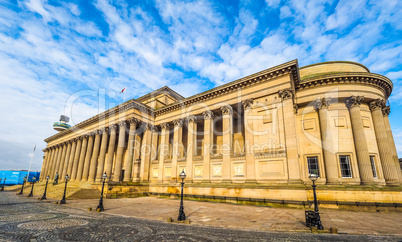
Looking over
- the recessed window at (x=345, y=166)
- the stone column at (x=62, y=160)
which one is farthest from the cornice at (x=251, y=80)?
the stone column at (x=62, y=160)

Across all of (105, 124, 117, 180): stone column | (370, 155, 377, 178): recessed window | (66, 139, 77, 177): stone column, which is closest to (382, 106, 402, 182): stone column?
(370, 155, 377, 178): recessed window

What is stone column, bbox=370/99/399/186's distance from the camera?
59.3ft

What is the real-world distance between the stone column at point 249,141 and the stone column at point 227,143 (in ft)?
6.23

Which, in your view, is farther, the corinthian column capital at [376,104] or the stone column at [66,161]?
the stone column at [66,161]

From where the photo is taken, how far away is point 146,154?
27.5 metres

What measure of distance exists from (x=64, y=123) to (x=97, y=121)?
49.8 metres

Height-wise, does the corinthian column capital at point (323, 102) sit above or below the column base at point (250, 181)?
above

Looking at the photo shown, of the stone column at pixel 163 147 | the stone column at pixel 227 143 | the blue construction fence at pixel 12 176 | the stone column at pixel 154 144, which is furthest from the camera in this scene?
the blue construction fence at pixel 12 176

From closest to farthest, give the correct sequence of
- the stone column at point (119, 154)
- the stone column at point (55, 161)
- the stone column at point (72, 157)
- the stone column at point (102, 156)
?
the stone column at point (119, 154) → the stone column at point (102, 156) → the stone column at point (72, 157) → the stone column at point (55, 161)

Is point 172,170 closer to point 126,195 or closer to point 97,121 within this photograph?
point 126,195

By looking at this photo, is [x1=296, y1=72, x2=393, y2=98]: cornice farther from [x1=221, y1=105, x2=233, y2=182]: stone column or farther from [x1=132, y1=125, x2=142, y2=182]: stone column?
[x1=132, y1=125, x2=142, y2=182]: stone column

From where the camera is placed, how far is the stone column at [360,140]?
1733cm

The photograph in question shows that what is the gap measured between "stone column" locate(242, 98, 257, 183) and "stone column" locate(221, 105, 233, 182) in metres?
1.90

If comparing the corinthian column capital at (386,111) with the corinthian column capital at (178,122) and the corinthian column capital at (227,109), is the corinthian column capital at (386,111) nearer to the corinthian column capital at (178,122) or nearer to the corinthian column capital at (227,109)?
the corinthian column capital at (227,109)
